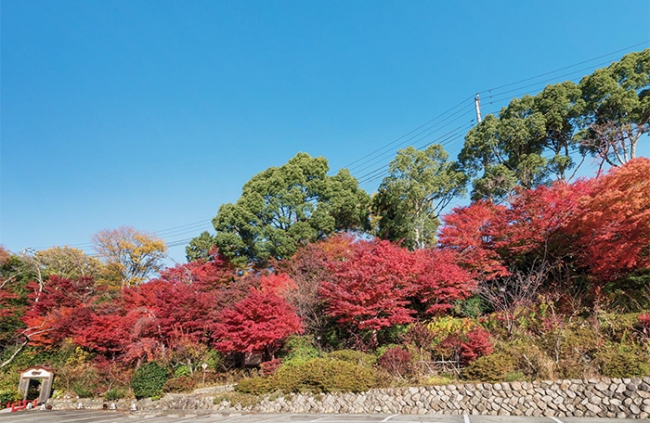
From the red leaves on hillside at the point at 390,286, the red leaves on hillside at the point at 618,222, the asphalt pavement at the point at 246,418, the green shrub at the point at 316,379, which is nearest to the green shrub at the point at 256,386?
the green shrub at the point at 316,379

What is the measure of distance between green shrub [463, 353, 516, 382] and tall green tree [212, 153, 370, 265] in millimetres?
10871

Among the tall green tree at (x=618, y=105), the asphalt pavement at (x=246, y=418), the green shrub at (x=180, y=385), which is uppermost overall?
A: the tall green tree at (x=618, y=105)

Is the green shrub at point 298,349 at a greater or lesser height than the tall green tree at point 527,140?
lesser

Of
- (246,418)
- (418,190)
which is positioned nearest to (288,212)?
(418,190)

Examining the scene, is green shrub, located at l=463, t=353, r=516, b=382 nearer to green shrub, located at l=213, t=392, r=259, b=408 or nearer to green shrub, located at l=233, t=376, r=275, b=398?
green shrub, located at l=233, t=376, r=275, b=398

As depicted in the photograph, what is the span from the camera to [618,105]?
598 inches

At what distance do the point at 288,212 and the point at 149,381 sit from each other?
10.3 metres

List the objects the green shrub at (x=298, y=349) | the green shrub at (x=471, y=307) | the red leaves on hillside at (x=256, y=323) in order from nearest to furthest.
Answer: the red leaves on hillside at (x=256, y=323)
the green shrub at (x=471, y=307)
the green shrub at (x=298, y=349)

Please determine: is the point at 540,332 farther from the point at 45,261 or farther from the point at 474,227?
the point at 45,261

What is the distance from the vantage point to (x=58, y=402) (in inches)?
562

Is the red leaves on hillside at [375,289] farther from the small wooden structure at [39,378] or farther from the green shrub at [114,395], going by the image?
the small wooden structure at [39,378]

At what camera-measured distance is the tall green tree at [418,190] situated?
710 inches

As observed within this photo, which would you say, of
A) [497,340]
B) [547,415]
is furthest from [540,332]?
[547,415]

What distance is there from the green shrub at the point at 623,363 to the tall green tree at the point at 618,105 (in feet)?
32.5
